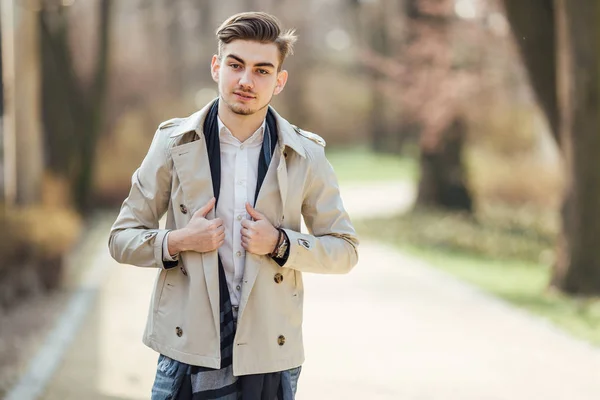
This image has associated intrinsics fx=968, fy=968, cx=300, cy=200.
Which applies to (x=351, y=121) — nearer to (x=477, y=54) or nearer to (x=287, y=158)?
(x=477, y=54)

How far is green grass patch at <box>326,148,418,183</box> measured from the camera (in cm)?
3438

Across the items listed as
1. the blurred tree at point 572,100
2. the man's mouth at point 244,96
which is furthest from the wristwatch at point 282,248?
the blurred tree at point 572,100

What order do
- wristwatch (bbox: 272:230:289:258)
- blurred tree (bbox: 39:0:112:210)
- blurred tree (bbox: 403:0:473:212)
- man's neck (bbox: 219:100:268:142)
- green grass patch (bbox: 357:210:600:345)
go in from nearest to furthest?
wristwatch (bbox: 272:230:289:258) < man's neck (bbox: 219:100:268:142) < green grass patch (bbox: 357:210:600:345) < blurred tree (bbox: 39:0:112:210) < blurred tree (bbox: 403:0:473:212)

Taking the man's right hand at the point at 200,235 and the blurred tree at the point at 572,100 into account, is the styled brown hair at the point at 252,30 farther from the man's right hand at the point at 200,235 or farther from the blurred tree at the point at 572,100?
the blurred tree at the point at 572,100

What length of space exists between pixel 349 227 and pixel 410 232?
47.1 feet

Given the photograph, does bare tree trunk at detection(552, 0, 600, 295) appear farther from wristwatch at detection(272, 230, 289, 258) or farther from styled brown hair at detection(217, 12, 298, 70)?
wristwatch at detection(272, 230, 289, 258)

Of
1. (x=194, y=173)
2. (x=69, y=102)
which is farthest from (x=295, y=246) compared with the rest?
(x=69, y=102)

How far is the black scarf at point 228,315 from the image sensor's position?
11.0 feet

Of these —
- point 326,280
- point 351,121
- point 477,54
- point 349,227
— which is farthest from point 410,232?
point 351,121

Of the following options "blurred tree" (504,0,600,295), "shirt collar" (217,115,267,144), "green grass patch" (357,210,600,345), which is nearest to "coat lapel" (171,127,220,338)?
"shirt collar" (217,115,267,144)

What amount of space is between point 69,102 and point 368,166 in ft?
68.5

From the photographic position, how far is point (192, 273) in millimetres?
3328

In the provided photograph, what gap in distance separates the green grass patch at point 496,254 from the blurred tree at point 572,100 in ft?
1.54

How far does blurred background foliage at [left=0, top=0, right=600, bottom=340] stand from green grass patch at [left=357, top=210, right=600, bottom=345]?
0.07 meters
